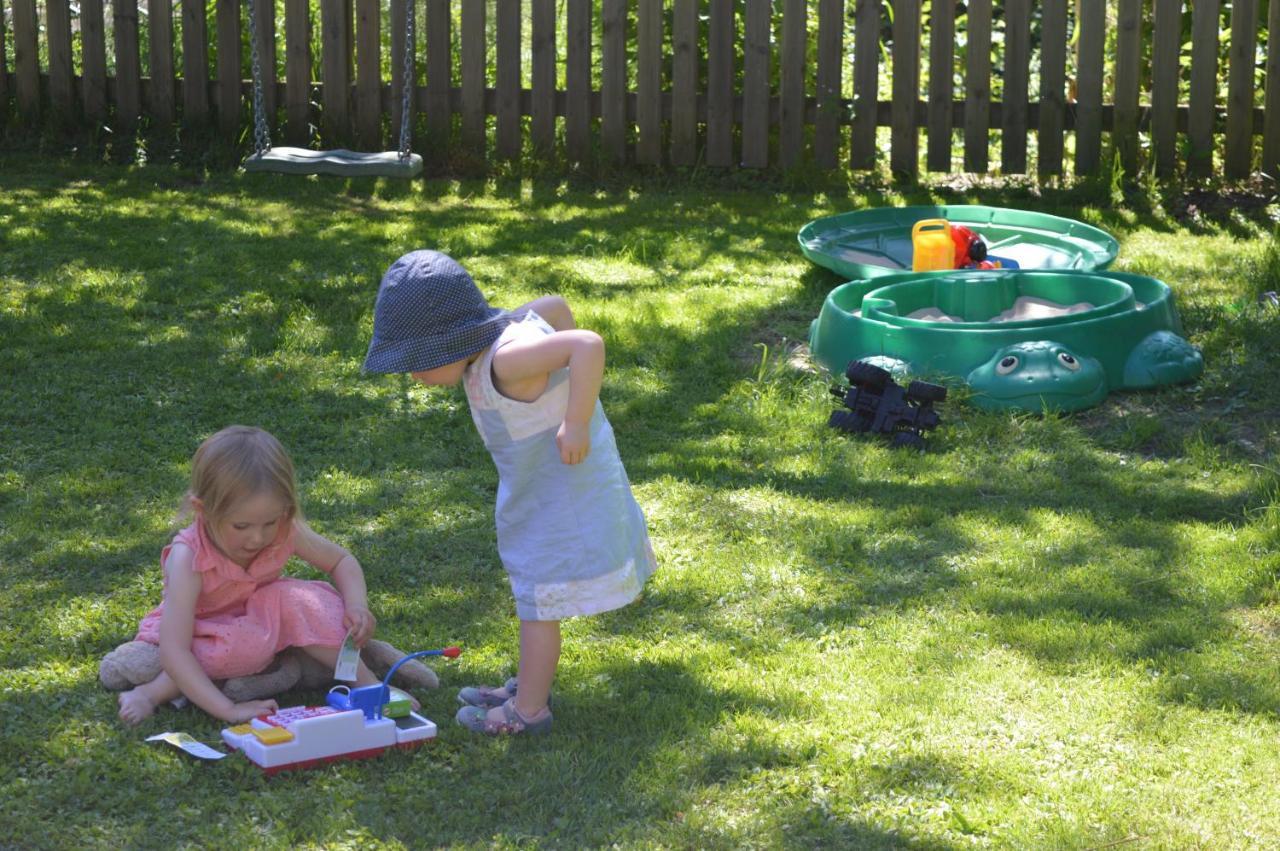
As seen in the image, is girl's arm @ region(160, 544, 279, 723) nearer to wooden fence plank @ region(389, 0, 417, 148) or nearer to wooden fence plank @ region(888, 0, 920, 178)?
wooden fence plank @ region(389, 0, 417, 148)

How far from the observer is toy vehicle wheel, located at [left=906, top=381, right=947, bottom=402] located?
5336mm

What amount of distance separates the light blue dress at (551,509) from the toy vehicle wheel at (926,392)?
218 centimetres

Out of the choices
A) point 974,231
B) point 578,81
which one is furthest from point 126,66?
point 974,231

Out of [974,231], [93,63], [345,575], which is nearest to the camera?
[345,575]

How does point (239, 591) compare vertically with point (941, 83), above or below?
below

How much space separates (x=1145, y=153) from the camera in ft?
30.6

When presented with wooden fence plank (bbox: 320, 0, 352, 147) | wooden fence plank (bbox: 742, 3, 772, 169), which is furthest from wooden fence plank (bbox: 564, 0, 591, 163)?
Result: wooden fence plank (bbox: 320, 0, 352, 147)

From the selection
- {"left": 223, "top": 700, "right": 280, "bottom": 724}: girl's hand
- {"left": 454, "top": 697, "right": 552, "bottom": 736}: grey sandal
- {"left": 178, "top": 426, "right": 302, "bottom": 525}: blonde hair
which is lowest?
{"left": 454, "top": 697, "right": 552, "bottom": 736}: grey sandal

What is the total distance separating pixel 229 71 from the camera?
32.9ft

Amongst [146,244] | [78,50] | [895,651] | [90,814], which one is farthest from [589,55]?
[90,814]

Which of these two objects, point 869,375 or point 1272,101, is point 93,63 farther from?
point 1272,101

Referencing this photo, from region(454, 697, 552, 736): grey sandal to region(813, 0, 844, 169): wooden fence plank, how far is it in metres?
6.75

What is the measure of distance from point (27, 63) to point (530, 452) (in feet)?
27.1

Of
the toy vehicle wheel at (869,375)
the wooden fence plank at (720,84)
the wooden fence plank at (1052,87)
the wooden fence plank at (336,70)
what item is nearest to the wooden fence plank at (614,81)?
the wooden fence plank at (720,84)
